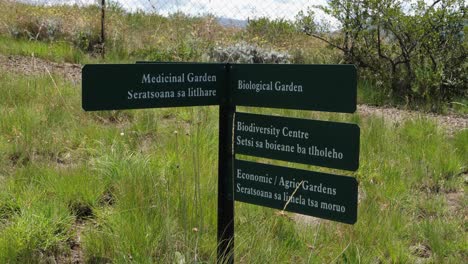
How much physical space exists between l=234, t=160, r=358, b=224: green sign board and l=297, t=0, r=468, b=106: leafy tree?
4.51m

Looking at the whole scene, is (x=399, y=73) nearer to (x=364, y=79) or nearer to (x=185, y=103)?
(x=364, y=79)

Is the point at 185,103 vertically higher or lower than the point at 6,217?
higher

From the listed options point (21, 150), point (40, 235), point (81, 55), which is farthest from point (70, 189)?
point (81, 55)

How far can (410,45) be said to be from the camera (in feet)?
24.5

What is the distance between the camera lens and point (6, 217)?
10.4 feet

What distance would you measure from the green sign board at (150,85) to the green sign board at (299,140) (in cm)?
20

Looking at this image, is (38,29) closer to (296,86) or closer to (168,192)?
(168,192)

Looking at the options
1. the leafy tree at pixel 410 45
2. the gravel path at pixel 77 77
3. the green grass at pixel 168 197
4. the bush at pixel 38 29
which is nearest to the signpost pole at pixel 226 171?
the green grass at pixel 168 197

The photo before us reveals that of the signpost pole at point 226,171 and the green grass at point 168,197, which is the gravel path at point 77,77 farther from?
the signpost pole at point 226,171

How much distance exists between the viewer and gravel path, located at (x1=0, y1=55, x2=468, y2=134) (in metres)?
6.11

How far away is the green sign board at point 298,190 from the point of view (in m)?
2.44

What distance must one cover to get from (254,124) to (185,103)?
0.33 m

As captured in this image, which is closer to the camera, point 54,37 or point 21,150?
point 21,150

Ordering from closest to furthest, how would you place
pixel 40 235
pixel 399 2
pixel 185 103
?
pixel 185 103, pixel 40 235, pixel 399 2
